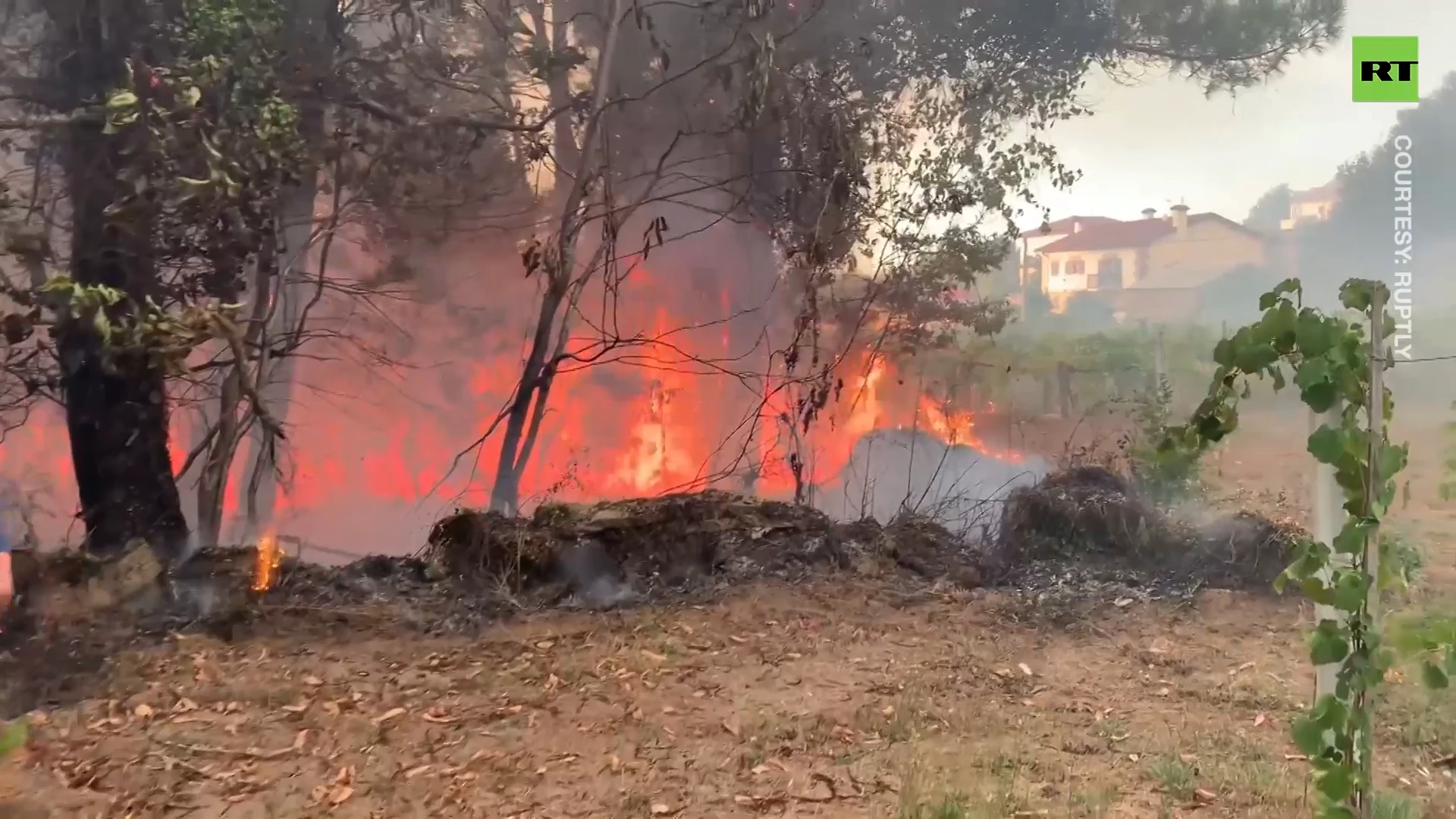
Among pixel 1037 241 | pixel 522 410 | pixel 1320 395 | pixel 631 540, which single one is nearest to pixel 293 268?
pixel 522 410

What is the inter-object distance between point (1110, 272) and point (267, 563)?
120 inches

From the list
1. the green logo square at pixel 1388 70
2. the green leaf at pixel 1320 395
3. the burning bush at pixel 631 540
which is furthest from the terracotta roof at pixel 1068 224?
the green leaf at pixel 1320 395

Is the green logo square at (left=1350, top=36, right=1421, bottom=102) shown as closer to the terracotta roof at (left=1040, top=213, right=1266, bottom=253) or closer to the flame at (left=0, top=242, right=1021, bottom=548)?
the terracotta roof at (left=1040, top=213, right=1266, bottom=253)

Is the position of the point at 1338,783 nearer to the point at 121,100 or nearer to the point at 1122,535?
the point at 1122,535

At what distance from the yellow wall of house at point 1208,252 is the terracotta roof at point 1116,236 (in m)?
0.07

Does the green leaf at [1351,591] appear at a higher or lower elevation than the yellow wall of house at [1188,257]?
lower

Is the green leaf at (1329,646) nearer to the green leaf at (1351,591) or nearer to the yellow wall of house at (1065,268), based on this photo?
the green leaf at (1351,591)

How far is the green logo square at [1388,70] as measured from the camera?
9.10ft

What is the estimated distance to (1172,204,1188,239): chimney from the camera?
3096mm

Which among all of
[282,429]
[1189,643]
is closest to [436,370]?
[282,429]

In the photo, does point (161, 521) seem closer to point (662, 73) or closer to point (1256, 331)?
point (662, 73)

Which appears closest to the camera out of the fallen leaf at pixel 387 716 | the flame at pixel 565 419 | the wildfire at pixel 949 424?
the fallen leaf at pixel 387 716

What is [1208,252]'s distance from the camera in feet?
10.1

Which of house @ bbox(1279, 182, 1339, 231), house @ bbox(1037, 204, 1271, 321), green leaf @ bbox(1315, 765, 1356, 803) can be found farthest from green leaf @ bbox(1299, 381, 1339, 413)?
house @ bbox(1279, 182, 1339, 231)
